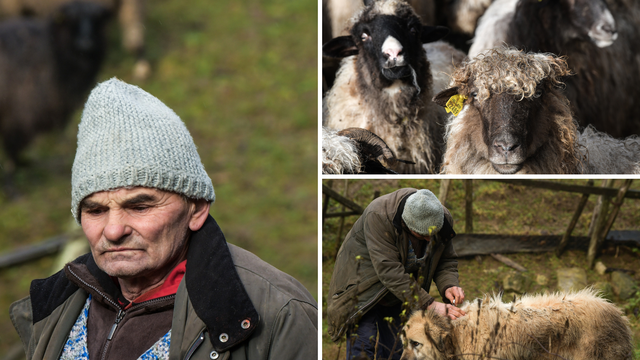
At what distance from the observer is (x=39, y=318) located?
2.47m

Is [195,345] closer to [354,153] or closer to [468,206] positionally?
[354,153]

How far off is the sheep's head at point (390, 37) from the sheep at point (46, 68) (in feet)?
19.8

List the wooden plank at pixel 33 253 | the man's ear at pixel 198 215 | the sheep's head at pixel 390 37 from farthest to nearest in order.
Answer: the wooden plank at pixel 33 253, the sheep's head at pixel 390 37, the man's ear at pixel 198 215

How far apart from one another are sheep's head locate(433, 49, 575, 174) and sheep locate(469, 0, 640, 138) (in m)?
0.18

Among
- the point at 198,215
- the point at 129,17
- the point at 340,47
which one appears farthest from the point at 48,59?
the point at 198,215

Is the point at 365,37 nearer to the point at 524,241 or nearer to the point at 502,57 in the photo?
the point at 502,57


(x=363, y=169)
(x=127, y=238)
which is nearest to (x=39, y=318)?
(x=127, y=238)

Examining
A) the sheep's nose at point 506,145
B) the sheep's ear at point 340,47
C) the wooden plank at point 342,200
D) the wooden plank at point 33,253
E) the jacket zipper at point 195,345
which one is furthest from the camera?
the wooden plank at point 33,253

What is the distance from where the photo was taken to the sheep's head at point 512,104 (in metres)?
2.90

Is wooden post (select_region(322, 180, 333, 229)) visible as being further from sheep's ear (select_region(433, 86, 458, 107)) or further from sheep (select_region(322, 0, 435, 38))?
sheep (select_region(322, 0, 435, 38))

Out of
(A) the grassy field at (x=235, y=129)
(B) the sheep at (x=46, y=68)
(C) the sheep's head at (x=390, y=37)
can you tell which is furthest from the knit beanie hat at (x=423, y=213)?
(B) the sheep at (x=46, y=68)

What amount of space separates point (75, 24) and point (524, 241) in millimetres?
7773

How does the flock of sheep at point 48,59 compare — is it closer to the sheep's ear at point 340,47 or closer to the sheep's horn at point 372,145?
the sheep's ear at point 340,47

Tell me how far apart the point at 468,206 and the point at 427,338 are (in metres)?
0.80
